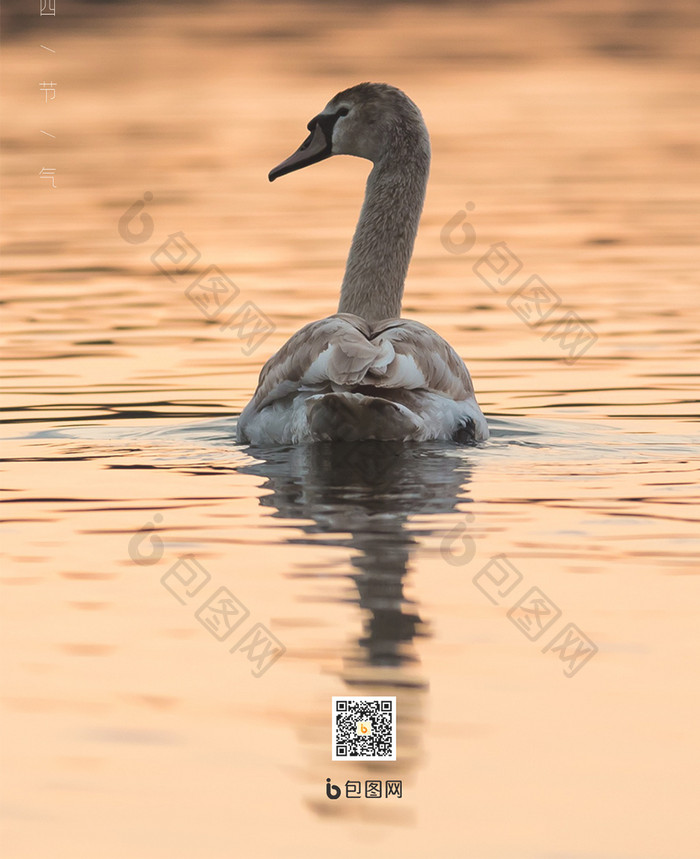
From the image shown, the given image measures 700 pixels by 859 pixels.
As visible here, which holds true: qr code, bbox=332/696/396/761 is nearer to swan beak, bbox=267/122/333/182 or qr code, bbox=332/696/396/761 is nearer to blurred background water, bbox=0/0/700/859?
blurred background water, bbox=0/0/700/859

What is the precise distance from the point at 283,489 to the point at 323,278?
9946 mm

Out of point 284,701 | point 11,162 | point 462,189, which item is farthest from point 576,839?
point 11,162

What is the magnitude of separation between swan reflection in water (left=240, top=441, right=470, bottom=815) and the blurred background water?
2cm

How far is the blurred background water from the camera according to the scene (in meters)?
5.07

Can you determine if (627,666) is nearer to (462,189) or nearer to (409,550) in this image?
(409,550)

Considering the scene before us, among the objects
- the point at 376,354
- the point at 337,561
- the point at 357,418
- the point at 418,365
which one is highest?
the point at 418,365

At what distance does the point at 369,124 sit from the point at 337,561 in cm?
609

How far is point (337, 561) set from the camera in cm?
745

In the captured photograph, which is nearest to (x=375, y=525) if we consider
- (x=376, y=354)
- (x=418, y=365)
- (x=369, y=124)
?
(x=376, y=354)

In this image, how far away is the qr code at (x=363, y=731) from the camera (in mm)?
5445

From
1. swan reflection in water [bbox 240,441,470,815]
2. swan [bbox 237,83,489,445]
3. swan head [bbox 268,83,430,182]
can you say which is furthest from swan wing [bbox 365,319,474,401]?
swan head [bbox 268,83,430,182]

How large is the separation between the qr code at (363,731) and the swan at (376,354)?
3908 millimetres

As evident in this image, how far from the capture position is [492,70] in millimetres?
49688

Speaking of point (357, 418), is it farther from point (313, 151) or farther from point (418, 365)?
point (313, 151)
